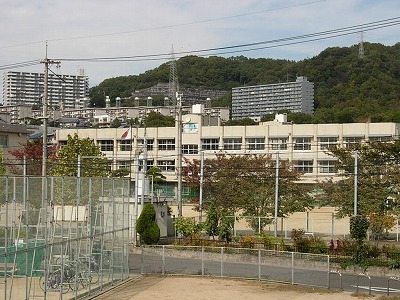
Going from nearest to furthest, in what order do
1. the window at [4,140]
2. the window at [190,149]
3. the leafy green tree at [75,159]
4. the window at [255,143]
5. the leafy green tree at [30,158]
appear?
1. the leafy green tree at [75,159]
2. the leafy green tree at [30,158]
3. the window at [4,140]
4. the window at [255,143]
5. the window at [190,149]

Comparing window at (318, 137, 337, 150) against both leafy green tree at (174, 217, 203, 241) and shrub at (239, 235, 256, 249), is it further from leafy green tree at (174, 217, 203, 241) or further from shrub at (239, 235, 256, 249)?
shrub at (239, 235, 256, 249)

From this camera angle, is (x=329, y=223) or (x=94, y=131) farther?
(x=94, y=131)

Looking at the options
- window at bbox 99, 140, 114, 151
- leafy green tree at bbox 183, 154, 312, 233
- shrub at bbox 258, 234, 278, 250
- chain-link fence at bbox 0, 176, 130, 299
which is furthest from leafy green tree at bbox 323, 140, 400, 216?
window at bbox 99, 140, 114, 151

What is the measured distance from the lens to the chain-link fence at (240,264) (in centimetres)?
3553

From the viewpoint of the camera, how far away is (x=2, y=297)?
74.5 feet

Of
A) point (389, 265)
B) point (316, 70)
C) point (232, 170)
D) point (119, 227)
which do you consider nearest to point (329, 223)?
point (232, 170)

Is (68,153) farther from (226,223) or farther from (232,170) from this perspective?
(226,223)

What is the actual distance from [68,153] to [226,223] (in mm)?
23064

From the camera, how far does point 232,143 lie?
9319cm

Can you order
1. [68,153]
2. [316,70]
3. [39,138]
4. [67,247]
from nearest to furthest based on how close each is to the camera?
[67,247]
[68,153]
[39,138]
[316,70]

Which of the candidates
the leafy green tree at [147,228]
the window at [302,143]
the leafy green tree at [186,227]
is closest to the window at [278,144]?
the window at [302,143]

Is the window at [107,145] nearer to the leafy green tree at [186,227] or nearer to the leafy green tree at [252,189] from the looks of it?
the leafy green tree at [252,189]

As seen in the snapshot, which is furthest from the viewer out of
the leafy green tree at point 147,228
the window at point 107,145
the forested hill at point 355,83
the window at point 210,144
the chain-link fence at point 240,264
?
the forested hill at point 355,83

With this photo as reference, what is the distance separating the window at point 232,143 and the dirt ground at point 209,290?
189ft
